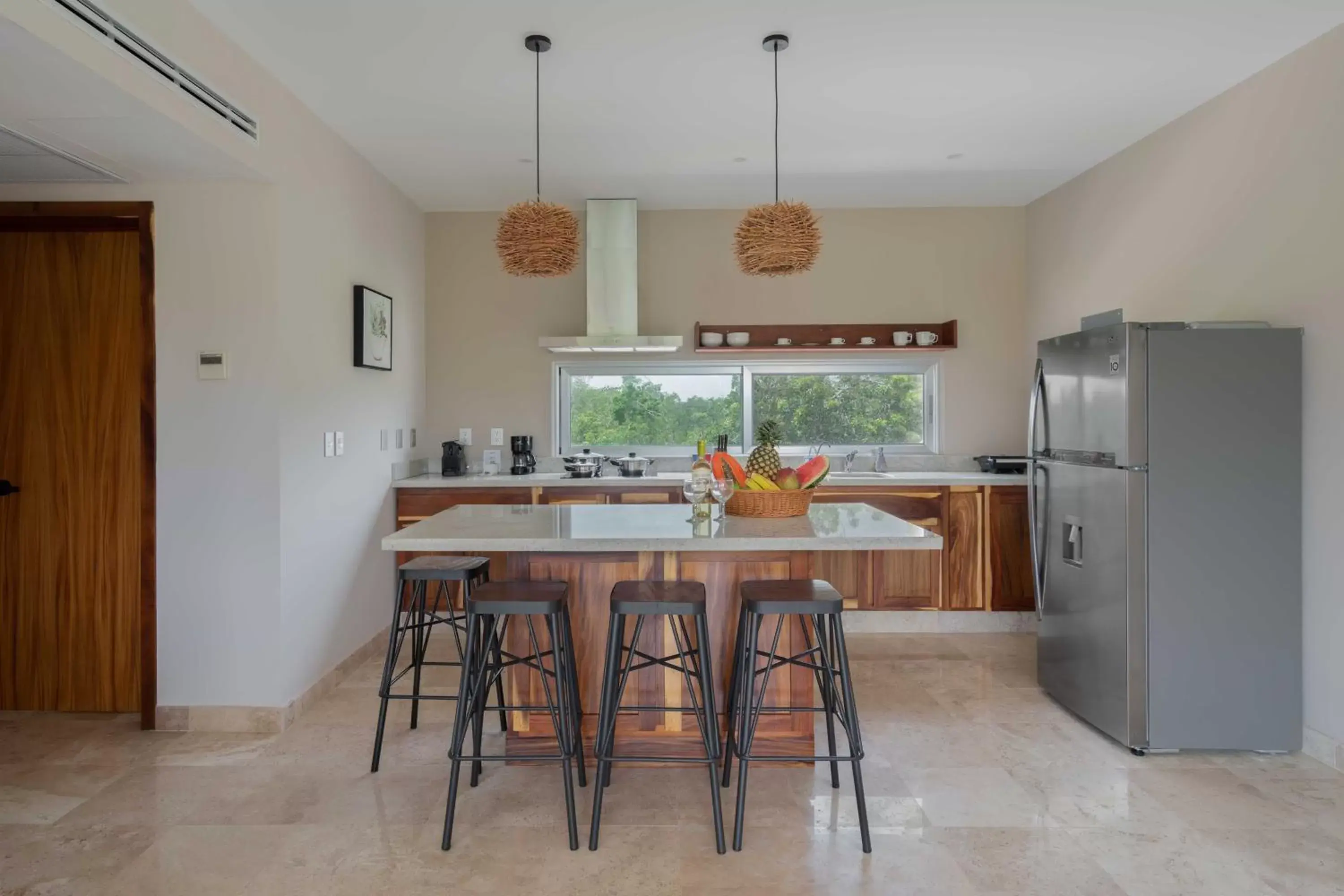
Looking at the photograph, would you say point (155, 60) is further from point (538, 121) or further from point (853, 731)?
point (853, 731)

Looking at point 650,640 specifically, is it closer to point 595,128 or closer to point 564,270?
point 564,270

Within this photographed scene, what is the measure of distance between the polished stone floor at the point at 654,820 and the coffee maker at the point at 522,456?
2040 mm

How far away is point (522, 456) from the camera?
5.05 m

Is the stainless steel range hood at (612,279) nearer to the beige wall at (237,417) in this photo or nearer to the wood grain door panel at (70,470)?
the beige wall at (237,417)

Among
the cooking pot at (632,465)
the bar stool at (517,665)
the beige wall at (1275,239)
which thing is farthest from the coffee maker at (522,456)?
the beige wall at (1275,239)

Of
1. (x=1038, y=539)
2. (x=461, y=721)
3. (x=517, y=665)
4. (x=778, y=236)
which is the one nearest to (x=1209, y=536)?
(x=1038, y=539)

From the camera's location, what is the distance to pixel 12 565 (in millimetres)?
3289

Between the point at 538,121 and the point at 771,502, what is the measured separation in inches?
83.8

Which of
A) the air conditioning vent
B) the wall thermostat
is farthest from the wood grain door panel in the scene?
the air conditioning vent

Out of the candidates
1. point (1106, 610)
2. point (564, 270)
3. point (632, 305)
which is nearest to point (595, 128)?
point (564, 270)

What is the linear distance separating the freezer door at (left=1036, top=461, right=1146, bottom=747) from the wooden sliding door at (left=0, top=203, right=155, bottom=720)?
13.1 feet

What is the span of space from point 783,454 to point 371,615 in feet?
9.02

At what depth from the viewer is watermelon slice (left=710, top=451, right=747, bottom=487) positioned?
9.42 ft

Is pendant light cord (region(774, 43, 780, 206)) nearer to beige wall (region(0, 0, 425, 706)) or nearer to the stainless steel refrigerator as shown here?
the stainless steel refrigerator
